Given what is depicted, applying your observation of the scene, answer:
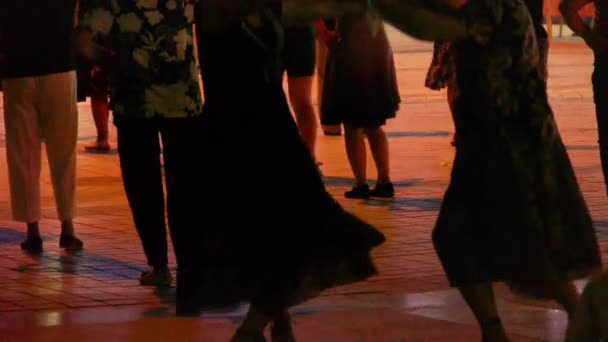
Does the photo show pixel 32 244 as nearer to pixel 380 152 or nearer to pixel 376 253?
pixel 376 253

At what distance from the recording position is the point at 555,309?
7285 millimetres

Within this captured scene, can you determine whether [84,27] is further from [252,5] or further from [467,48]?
[467,48]

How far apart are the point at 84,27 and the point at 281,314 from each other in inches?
87.1

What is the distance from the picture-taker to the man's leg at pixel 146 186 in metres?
7.93

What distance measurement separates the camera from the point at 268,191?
6254mm

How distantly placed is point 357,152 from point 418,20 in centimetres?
519

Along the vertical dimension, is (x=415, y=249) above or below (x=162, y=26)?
below

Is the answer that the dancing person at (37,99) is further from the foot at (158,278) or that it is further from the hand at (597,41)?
the hand at (597,41)

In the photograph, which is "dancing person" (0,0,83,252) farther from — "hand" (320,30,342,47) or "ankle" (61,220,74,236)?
"hand" (320,30,342,47)

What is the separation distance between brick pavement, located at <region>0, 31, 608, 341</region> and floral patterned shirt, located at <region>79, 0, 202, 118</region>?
3.14ft

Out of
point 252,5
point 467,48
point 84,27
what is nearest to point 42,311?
point 84,27

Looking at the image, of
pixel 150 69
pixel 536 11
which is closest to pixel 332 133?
pixel 536 11

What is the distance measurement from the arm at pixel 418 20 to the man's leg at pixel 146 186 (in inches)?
93.4

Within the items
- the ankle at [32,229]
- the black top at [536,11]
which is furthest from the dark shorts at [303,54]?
the ankle at [32,229]
